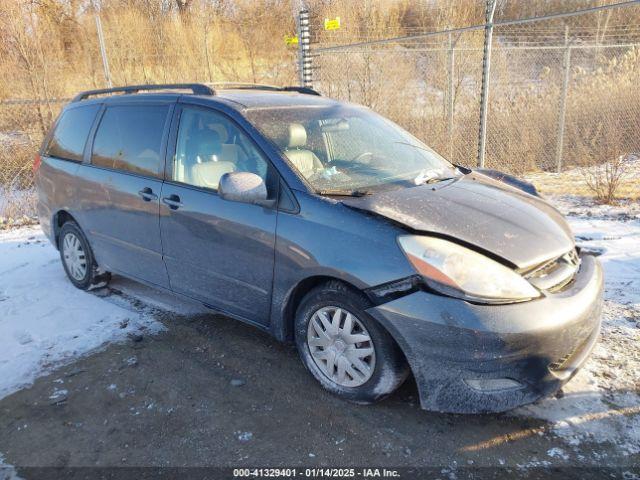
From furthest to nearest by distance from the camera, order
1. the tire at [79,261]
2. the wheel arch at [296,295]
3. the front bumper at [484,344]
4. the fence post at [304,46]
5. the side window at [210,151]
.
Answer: the fence post at [304,46] < the tire at [79,261] < the side window at [210,151] < the wheel arch at [296,295] < the front bumper at [484,344]

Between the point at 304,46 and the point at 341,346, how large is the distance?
6.87 meters

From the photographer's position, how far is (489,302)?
7.95 ft

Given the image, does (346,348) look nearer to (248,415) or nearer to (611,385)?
(248,415)

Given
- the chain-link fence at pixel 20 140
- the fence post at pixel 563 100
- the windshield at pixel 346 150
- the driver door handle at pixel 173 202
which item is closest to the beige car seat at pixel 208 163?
the driver door handle at pixel 173 202

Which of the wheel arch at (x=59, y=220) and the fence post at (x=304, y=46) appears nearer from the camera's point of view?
the wheel arch at (x=59, y=220)

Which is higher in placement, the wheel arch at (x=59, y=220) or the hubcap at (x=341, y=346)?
the wheel arch at (x=59, y=220)

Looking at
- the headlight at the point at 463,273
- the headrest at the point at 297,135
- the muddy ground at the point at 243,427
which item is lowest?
the muddy ground at the point at 243,427

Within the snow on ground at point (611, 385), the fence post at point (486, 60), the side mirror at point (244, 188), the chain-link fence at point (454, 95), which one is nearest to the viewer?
the snow on ground at point (611, 385)

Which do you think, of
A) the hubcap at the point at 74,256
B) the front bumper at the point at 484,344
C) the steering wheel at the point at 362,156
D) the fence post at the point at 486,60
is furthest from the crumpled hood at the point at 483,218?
the fence post at the point at 486,60

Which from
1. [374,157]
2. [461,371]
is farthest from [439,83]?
[461,371]

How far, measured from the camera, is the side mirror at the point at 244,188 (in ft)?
9.73

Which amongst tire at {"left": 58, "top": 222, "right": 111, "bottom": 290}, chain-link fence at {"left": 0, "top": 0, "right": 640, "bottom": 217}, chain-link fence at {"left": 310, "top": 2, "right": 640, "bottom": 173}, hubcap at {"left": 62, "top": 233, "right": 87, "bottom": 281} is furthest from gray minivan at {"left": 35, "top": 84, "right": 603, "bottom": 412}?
chain-link fence at {"left": 310, "top": 2, "right": 640, "bottom": 173}

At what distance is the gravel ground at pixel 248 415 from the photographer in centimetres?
247

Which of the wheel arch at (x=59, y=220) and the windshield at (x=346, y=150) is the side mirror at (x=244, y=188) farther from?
the wheel arch at (x=59, y=220)
